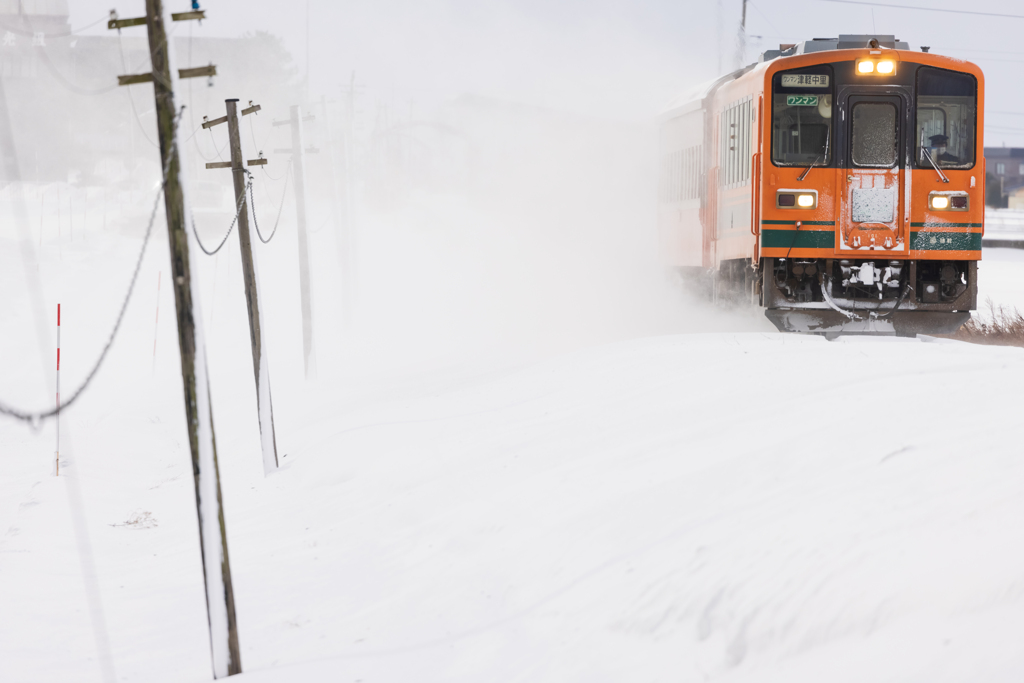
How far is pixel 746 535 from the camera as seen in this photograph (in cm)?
589

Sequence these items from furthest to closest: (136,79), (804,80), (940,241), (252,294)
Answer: (252,294) < (804,80) < (940,241) < (136,79)

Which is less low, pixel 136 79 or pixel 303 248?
pixel 136 79

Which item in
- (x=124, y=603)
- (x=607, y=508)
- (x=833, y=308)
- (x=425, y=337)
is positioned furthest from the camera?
(x=425, y=337)

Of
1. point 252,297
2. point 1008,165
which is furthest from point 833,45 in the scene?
point 1008,165

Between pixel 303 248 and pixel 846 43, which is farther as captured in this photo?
pixel 303 248

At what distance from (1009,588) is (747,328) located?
9.80m

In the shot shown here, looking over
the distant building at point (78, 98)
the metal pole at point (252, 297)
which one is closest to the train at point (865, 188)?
the metal pole at point (252, 297)

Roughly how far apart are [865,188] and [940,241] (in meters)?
1.08

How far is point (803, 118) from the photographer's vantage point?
464 inches

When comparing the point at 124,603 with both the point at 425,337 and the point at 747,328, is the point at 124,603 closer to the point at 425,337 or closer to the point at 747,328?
the point at 747,328

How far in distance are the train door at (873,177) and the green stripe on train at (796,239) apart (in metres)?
0.13

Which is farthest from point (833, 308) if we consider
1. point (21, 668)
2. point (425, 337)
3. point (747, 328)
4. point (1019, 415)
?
point (425, 337)

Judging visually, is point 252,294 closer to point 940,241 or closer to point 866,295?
point 866,295

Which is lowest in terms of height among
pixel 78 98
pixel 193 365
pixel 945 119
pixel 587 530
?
pixel 587 530
